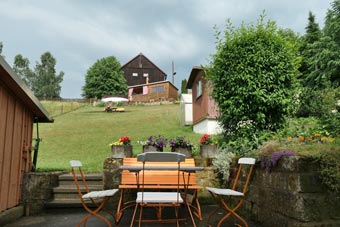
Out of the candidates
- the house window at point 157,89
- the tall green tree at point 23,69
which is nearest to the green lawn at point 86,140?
the house window at point 157,89

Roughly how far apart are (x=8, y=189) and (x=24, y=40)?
10010 millimetres

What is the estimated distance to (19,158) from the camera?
5.55 meters

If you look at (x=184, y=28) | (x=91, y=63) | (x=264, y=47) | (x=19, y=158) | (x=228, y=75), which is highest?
(x=91, y=63)

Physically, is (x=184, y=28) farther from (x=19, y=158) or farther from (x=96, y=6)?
(x=19, y=158)

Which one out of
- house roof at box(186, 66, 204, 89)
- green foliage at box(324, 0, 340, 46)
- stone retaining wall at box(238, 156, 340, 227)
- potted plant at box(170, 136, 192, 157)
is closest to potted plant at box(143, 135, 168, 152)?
potted plant at box(170, 136, 192, 157)

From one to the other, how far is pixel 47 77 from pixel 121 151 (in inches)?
2347

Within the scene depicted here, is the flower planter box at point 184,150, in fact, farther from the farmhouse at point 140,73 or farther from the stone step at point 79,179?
the farmhouse at point 140,73

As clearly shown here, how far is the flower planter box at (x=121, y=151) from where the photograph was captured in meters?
6.22

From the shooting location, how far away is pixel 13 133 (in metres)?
5.32

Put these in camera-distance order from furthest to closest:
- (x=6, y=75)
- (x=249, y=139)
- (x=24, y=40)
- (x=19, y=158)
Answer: (x=24, y=40) < (x=249, y=139) < (x=19, y=158) < (x=6, y=75)

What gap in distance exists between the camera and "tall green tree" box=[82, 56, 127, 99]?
43.0 meters

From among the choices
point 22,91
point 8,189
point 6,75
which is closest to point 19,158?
point 8,189

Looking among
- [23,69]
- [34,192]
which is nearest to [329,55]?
[34,192]

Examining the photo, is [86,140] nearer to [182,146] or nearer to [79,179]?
[79,179]
